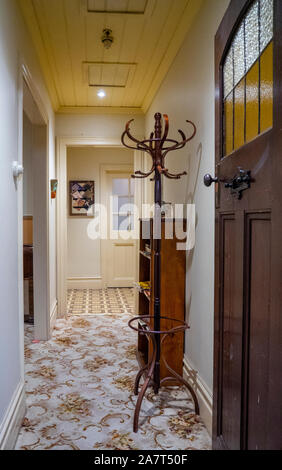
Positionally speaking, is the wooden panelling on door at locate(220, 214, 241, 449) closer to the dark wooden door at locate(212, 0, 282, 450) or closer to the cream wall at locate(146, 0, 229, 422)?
the dark wooden door at locate(212, 0, 282, 450)

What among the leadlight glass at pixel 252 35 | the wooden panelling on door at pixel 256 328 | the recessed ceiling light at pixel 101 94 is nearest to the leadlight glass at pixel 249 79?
the leadlight glass at pixel 252 35

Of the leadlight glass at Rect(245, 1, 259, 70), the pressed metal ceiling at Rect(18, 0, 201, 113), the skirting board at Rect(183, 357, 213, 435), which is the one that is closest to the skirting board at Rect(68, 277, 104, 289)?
the pressed metal ceiling at Rect(18, 0, 201, 113)

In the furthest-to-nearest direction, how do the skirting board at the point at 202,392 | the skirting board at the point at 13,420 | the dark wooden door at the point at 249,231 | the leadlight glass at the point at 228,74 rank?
the skirting board at the point at 202,392, the skirting board at the point at 13,420, the leadlight glass at the point at 228,74, the dark wooden door at the point at 249,231

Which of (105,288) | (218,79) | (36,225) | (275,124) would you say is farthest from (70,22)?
(105,288)

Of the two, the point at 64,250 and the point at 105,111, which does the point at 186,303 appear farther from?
the point at 105,111

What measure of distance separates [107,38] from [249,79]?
68.5 inches

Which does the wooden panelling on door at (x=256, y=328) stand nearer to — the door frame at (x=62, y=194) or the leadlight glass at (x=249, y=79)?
the leadlight glass at (x=249, y=79)

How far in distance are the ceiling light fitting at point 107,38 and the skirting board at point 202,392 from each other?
95.2 inches

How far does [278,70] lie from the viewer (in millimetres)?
898

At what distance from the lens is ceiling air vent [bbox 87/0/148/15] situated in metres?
2.13

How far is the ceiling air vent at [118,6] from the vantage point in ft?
7.00

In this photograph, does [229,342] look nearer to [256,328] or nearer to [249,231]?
[256,328]

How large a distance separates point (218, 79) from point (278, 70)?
625 millimetres

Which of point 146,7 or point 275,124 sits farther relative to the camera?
point 146,7
